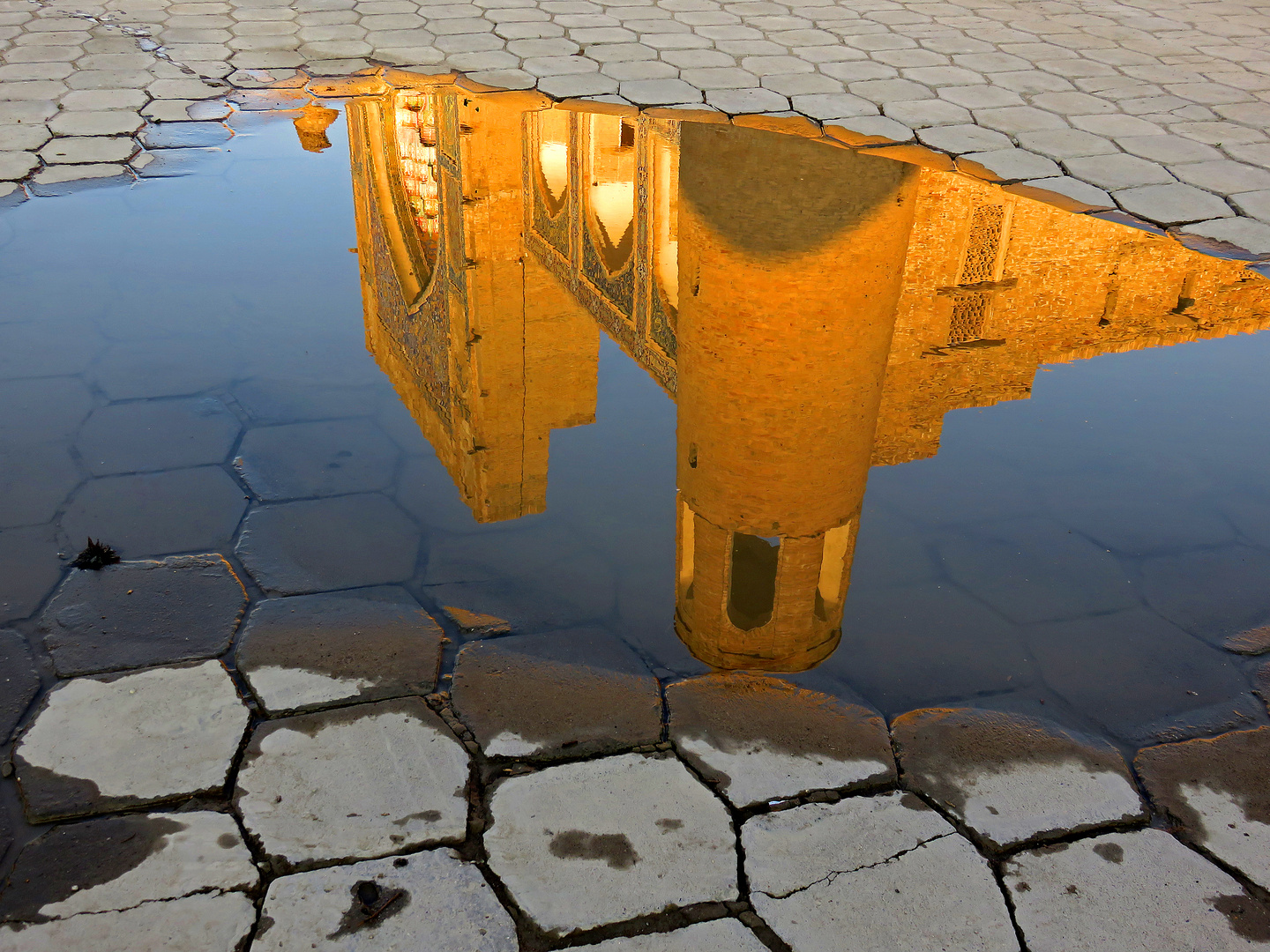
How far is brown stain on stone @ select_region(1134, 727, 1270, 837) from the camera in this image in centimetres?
189

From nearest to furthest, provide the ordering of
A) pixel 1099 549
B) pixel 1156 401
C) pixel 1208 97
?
pixel 1099 549
pixel 1156 401
pixel 1208 97

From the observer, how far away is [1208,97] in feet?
17.4

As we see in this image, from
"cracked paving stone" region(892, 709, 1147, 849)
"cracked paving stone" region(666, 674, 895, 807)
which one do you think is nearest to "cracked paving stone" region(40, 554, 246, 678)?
"cracked paving stone" region(666, 674, 895, 807)

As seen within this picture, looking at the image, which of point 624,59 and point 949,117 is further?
point 624,59

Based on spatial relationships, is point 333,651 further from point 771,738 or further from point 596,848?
point 771,738

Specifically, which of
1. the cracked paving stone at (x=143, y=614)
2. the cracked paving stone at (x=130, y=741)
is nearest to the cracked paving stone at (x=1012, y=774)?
the cracked paving stone at (x=130, y=741)

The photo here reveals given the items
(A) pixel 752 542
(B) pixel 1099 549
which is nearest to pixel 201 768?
(A) pixel 752 542

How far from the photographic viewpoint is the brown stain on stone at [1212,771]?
1895 millimetres

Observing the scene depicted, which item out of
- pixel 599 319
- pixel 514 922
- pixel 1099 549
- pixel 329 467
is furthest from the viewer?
pixel 599 319

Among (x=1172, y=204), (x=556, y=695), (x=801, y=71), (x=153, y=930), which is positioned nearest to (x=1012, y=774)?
(x=556, y=695)

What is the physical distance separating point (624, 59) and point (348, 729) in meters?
4.41

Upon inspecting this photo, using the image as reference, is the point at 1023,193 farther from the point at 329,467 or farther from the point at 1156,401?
the point at 329,467

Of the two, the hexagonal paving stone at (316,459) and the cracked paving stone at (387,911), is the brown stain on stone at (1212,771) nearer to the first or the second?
the cracked paving stone at (387,911)

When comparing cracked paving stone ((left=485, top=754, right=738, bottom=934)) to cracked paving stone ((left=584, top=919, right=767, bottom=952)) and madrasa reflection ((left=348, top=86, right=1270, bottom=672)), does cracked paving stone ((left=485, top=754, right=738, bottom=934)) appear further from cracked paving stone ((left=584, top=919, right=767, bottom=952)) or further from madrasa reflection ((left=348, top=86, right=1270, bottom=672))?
madrasa reflection ((left=348, top=86, right=1270, bottom=672))
